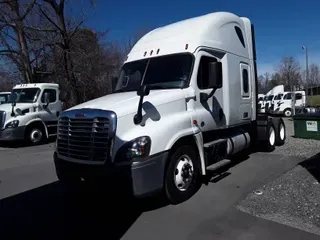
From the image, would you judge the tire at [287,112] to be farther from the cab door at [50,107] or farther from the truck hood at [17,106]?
the truck hood at [17,106]

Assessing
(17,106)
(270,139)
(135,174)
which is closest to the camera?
(135,174)

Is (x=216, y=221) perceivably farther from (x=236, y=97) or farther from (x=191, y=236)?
(x=236, y=97)

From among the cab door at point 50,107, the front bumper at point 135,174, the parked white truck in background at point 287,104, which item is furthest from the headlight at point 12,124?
the parked white truck in background at point 287,104

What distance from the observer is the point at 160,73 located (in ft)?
18.9

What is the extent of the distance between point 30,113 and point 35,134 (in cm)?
100

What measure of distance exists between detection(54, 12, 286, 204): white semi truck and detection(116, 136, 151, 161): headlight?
1cm

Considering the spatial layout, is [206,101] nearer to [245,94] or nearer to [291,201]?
[245,94]

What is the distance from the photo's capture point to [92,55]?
21500 mm

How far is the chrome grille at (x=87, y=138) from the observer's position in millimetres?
4367

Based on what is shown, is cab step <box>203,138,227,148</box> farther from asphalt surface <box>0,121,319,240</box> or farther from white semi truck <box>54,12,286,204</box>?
→ asphalt surface <box>0,121,319,240</box>

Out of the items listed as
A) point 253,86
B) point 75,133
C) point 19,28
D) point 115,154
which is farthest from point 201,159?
point 19,28

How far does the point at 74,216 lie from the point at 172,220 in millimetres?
1618

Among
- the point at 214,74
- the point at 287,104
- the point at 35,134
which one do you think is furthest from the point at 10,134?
the point at 287,104

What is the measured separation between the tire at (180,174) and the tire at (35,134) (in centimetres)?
957
